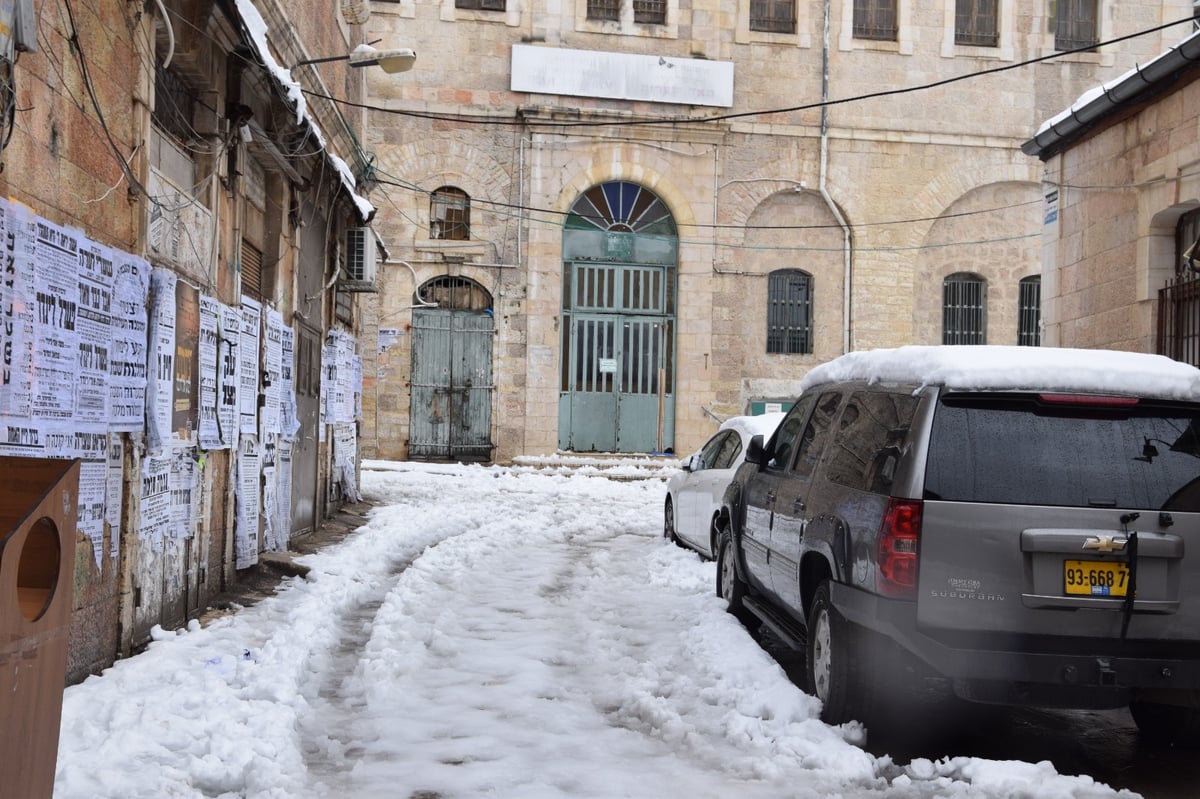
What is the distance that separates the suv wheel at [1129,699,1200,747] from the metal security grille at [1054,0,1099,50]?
80.5 feet

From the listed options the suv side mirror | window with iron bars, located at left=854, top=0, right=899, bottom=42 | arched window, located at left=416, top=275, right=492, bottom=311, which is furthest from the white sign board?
the suv side mirror

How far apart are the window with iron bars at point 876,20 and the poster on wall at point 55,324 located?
77.6 feet

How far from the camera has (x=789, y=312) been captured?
25938mm

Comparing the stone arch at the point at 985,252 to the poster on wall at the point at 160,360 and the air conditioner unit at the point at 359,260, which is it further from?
the poster on wall at the point at 160,360

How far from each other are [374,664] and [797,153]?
21.4m

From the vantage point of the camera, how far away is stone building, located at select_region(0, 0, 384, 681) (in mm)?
5461

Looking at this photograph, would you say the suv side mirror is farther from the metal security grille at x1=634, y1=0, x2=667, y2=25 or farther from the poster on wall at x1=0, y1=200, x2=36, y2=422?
the metal security grille at x1=634, y1=0, x2=667, y2=25

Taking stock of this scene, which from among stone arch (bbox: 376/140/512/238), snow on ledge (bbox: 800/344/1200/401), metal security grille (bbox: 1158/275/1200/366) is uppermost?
stone arch (bbox: 376/140/512/238)

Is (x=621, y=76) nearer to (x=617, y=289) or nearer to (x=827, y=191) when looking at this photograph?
(x=617, y=289)

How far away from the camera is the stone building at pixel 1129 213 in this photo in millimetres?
11383

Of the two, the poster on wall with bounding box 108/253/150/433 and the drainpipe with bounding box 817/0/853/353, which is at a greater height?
the drainpipe with bounding box 817/0/853/353

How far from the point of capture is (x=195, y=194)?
27.9 feet

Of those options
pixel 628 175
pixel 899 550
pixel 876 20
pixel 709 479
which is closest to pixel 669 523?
pixel 709 479

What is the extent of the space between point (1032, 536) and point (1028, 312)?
23.4 meters
